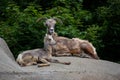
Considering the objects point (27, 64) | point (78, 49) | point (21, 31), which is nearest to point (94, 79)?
point (27, 64)

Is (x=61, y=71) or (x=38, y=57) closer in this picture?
(x=61, y=71)

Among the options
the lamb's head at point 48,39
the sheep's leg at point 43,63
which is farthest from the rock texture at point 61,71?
the lamb's head at point 48,39

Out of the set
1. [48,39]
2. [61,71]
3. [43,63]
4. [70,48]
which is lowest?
[70,48]

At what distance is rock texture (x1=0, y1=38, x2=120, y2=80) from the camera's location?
7371 millimetres

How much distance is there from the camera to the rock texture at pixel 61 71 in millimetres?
7371

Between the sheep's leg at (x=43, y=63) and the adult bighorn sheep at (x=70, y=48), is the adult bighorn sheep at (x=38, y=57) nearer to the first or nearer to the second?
the sheep's leg at (x=43, y=63)

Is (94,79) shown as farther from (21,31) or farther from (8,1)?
(8,1)

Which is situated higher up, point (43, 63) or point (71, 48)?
point (43, 63)

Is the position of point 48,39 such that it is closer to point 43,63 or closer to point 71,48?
point 43,63

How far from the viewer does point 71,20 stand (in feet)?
42.6

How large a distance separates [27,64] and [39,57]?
30cm

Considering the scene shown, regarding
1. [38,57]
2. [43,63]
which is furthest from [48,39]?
[43,63]

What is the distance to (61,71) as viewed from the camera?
7.76m

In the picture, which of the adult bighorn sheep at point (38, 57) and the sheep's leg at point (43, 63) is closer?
the sheep's leg at point (43, 63)
